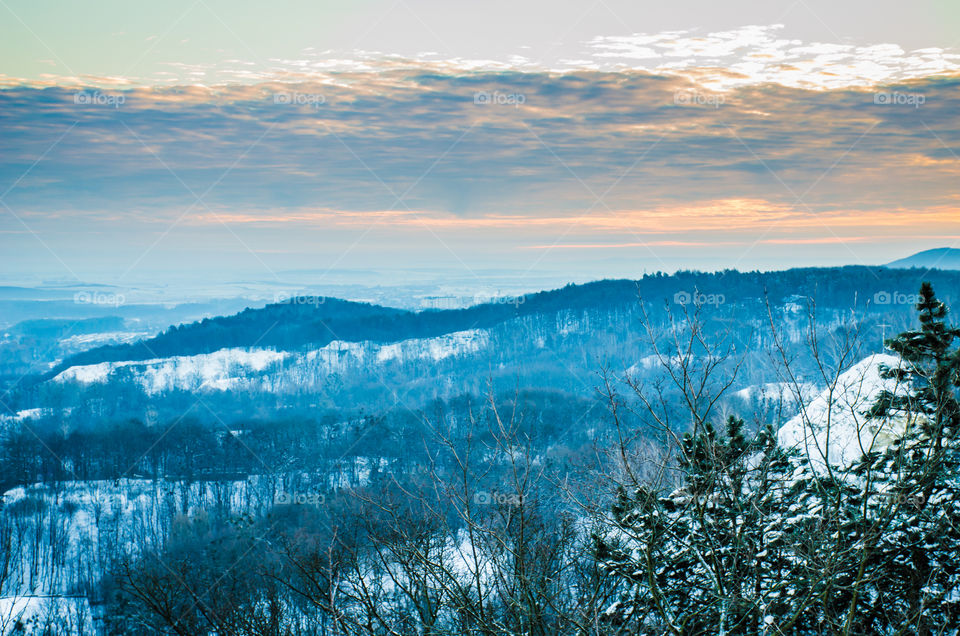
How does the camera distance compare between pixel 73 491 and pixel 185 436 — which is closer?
pixel 73 491

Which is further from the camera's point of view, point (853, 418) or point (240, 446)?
point (240, 446)

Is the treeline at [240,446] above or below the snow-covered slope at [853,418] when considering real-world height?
below

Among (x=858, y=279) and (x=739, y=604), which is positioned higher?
(x=858, y=279)

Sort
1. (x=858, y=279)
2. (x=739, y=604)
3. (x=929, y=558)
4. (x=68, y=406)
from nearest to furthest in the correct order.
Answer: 1. (x=739, y=604)
2. (x=929, y=558)
3. (x=858, y=279)
4. (x=68, y=406)

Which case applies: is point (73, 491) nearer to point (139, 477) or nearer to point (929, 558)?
point (139, 477)

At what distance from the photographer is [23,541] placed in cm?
8656

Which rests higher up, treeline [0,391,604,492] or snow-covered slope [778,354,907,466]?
snow-covered slope [778,354,907,466]

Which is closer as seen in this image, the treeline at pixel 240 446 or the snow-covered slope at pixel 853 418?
the snow-covered slope at pixel 853 418

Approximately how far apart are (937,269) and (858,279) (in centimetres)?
3666

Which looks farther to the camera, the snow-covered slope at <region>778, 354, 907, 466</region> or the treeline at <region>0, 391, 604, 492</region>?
Result: the treeline at <region>0, 391, 604, 492</region>

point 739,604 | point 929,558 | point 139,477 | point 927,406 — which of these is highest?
point 927,406

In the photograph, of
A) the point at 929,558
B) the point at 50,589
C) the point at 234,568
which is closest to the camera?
the point at 929,558

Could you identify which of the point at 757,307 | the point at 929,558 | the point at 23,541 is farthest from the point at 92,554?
the point at 757,307

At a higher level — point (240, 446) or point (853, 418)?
point (853, 418)
